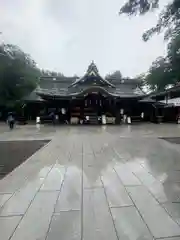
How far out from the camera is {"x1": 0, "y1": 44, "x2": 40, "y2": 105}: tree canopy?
28.0 metres

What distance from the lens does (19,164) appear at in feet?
18.0

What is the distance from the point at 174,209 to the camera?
2.86m

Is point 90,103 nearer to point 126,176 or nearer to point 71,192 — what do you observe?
point 126,176

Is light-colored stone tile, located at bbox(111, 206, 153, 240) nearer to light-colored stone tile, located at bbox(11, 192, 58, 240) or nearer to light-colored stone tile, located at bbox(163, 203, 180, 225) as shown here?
light-colored stone tile, located at bbox(163, 203, 180, 225)

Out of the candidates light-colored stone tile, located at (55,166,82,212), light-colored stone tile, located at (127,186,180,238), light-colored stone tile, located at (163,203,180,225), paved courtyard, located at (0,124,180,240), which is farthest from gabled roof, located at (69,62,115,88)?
light-colored stone tile, located at (163,203,180,225)

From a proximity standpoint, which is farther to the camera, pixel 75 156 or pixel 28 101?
pixel 28 101

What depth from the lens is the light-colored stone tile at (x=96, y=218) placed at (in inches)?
90.2

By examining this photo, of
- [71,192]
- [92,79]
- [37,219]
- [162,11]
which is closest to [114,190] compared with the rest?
[71,192]

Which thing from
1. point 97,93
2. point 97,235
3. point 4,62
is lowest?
point 97,235

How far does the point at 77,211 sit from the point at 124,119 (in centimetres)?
1966

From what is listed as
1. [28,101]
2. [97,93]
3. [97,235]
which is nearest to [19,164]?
[97,235]

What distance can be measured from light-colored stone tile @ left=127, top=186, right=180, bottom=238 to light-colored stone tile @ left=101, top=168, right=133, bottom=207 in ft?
0.44

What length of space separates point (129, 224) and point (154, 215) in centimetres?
42

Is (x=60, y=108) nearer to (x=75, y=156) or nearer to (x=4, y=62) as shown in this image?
(x=4, y=62)
